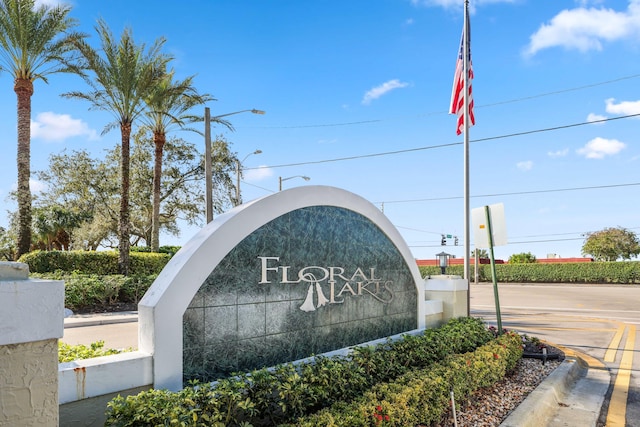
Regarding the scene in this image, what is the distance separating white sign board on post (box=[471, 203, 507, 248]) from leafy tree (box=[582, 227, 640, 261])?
Result: 49.5m

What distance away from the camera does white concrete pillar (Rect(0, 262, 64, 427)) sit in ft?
7.04

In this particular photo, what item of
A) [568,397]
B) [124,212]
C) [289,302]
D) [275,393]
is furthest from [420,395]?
[124,212]

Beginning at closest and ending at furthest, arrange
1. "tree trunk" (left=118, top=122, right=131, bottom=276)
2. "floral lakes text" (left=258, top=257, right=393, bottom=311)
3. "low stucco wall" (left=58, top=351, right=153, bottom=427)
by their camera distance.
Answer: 1. "low stucco wall" (left=58, top=351, right=153, bottom=427)
2. "floral lakes text" (left=258, top=257, right=393, bottom=311)
3. "tree trunk" (left=118, top=122, right=131, bottom=276)

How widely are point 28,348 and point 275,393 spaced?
8.21ft

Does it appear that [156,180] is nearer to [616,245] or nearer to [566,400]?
[566,400]

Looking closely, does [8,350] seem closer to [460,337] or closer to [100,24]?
[460,337]

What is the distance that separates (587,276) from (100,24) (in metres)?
37.5

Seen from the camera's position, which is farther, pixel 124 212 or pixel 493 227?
pixel 124 212

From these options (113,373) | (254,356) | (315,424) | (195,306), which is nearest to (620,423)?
(315,424)

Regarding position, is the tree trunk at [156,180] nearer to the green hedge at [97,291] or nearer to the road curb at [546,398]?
the green hedge at [97,291]

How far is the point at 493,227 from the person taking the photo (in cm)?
923

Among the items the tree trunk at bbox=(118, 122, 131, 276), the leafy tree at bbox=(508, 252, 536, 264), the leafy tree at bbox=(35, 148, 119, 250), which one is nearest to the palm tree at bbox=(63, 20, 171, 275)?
the tree trunk at bbox=(118, 122, 131, 276)

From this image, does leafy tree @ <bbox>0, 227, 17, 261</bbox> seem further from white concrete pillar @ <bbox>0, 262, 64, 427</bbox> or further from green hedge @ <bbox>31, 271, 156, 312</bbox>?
white concrete pillar @ <bbox>0, 262, 64, 427</bbox>

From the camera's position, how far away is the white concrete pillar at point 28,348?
2.14m
